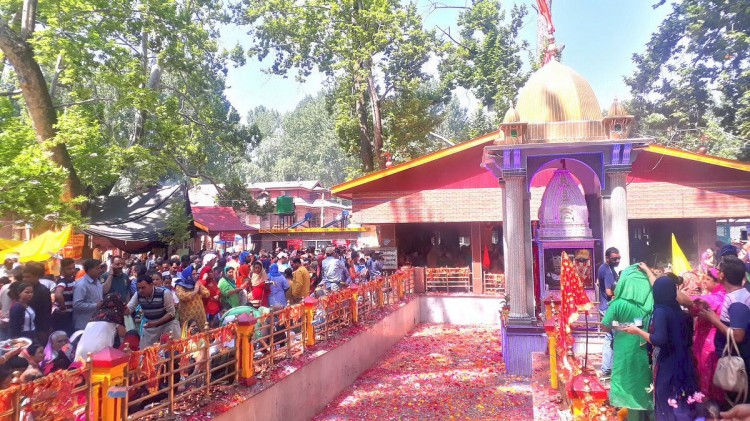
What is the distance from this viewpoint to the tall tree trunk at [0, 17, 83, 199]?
13906mm

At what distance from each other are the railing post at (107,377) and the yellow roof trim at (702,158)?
43.8 feet

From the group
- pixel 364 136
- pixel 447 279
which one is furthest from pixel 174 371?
pixel 364 136

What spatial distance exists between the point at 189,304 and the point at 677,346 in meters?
5.87

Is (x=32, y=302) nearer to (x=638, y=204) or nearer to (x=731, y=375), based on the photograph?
(x=731, y=375)

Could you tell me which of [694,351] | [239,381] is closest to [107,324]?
[239,381]

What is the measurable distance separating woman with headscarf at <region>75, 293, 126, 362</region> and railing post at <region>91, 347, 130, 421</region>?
105cm

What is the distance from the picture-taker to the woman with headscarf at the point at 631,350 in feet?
15.5

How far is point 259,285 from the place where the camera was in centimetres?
966

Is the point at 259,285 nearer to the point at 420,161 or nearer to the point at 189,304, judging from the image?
the point at 189,304

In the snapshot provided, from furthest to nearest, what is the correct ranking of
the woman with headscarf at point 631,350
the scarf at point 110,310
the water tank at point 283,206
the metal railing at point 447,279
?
the water tank at point 283,206 → the metal railing at point 447,279 → the scarf at point 110,310 → the woman with headscarf at point 631,350

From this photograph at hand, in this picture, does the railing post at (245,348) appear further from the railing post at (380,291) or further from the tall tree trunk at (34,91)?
the tall tree trunk at (34,91)

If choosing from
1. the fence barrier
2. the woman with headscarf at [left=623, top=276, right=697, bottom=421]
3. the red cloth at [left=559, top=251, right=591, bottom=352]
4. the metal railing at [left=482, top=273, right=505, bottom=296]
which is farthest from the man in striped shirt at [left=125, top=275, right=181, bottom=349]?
the metal railing at [left=482, top=273, right=505, bottom=296]

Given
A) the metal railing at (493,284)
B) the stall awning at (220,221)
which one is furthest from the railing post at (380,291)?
the stall awning at (220,221)

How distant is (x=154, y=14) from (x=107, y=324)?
43.2 ft
